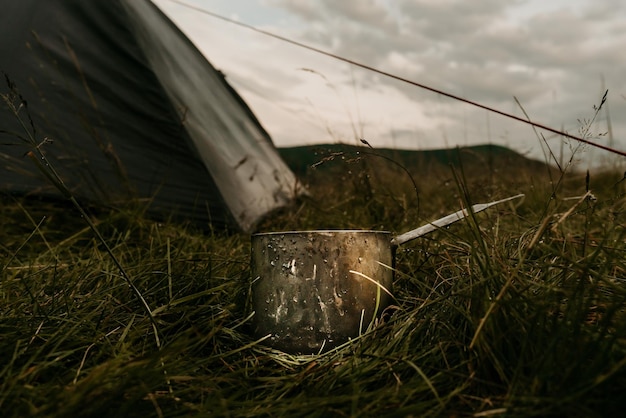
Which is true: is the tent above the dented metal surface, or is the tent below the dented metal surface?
above

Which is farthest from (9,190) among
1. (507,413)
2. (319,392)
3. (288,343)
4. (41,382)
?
(507,413)

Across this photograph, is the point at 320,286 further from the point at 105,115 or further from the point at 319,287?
the point at 105,115

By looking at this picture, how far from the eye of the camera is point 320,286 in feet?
3.39

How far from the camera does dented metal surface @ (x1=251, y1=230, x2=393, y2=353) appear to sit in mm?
1033

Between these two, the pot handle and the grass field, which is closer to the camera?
the grass field

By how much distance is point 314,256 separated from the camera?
1.03 metres

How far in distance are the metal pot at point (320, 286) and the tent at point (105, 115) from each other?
3.67 ft

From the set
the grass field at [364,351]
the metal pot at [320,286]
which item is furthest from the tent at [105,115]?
the metal pot at [320,286]

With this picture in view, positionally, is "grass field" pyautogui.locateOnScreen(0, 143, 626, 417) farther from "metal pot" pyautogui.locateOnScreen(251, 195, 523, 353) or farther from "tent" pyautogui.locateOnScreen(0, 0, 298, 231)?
"tent" pyautogui.locateOnScreen(0, 0, 298, 231)

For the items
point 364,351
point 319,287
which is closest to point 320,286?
point 319,287

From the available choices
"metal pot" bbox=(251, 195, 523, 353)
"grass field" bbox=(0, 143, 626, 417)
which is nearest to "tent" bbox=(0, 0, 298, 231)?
"grass field" bbox=(0, 143, 626, 417)

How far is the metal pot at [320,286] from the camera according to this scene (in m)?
1.03

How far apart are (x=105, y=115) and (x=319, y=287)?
1474mm

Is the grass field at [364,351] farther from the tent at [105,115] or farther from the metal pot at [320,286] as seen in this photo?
the tent at [105,115]
